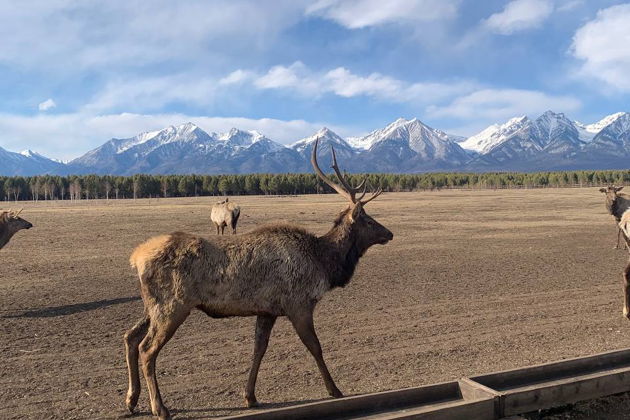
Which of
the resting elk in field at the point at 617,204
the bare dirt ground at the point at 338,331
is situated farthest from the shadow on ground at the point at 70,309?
the resting elk in field at the point at 617,204

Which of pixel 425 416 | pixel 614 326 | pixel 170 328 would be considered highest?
pixel 170 328

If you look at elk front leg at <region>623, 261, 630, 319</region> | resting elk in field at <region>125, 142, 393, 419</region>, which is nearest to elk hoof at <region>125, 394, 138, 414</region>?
resting elk in field at <region>125, 142, 393, 419</region>

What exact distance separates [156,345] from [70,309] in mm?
7367

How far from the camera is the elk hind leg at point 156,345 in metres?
6.31

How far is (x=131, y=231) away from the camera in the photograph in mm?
31344

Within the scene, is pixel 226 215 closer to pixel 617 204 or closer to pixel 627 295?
pixel 617 204

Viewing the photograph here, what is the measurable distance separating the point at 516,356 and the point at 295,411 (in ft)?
16.8

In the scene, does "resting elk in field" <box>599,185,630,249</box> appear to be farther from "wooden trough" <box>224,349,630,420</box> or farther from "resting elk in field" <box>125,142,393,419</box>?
"resting elk in field" <box>125,142,393,419</box>

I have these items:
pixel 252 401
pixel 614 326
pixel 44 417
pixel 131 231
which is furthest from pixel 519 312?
pixel 131 231

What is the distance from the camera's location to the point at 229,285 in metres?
6.60

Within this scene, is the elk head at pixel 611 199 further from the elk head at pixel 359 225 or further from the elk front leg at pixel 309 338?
the elk front leg at pixel 309 338

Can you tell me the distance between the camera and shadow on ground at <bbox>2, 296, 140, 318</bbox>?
11.9 metres

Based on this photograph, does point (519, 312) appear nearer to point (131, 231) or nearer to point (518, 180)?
point (131, 231)

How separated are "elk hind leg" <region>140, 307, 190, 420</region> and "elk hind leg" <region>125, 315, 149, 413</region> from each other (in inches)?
13.4
